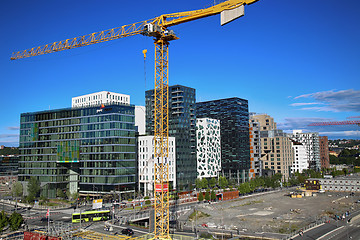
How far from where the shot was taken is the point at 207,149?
172 metres

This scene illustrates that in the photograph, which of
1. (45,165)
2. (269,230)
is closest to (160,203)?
(269,230)

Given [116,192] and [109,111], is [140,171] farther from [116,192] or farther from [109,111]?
[109,111]

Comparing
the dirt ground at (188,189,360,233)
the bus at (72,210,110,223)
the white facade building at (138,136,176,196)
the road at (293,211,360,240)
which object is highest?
the white facade building at (138,136,176,196)

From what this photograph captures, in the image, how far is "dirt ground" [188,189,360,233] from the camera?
82.4 meters

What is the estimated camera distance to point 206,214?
9888cm

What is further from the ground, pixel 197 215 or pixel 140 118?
pixel 140 118

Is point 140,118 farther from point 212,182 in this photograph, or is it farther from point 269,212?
point 269,212

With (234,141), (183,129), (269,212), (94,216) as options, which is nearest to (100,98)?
(183,129)

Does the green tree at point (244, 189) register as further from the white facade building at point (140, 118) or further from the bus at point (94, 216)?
the bus at point (94, 216)

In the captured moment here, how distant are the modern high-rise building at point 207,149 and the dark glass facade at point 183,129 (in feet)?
17.9

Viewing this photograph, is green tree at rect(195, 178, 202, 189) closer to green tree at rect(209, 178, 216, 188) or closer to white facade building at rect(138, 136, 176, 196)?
green tree at rect(209, 178, 216, 188)

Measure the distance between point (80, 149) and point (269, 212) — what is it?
79.9 metres

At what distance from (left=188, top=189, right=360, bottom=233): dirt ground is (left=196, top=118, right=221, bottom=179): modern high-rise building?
3579cm

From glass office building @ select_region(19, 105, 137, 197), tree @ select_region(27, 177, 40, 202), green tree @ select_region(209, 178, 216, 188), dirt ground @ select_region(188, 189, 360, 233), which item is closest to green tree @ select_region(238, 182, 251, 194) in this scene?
dirt ground @ select_region(188, 189, 360, 233)
